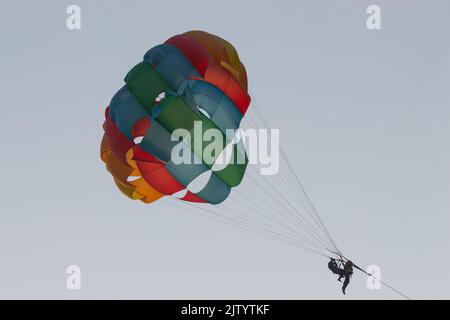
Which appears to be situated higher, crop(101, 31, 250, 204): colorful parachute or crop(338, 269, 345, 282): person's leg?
crop(101, 31, 250, 204): colorful parachute

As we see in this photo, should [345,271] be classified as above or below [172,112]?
below

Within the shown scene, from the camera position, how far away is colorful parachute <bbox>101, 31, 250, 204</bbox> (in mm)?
19938

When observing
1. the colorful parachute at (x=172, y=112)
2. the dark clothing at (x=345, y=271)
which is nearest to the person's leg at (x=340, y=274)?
the dark clothing at (x=345, y=271)

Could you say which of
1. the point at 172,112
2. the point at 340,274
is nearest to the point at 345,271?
the point at 340,274

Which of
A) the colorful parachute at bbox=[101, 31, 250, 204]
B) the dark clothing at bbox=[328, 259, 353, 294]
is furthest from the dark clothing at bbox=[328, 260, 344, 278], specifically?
the colorful parachute at bbox=[101, 31, 250, 204]

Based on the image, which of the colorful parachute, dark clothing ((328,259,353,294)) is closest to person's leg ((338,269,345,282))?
dark clothing ((328,259,353,294))

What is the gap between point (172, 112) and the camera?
64.8 ft

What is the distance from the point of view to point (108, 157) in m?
21.7

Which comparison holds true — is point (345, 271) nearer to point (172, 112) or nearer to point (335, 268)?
point (335, 268)

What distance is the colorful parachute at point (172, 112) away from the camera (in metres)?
19.9

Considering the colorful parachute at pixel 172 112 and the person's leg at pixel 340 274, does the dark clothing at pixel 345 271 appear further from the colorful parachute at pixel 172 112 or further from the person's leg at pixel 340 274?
the colorful parachute at pixel 172 112

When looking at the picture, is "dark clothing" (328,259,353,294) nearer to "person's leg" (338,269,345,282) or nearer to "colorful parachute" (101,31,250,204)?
"person's leg" (338,269,345,282)
